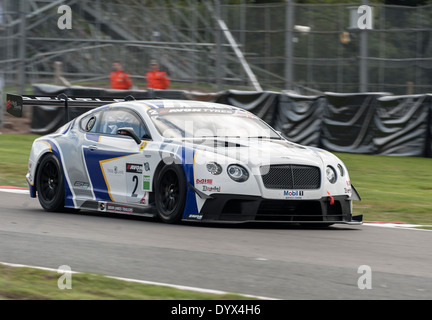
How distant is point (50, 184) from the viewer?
11188 mm

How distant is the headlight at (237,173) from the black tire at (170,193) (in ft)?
1.57

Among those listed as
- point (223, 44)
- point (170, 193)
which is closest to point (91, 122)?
point (170, 193)

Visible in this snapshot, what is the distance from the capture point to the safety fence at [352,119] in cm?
1912

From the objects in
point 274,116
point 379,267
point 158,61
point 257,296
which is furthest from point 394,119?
point 257,296

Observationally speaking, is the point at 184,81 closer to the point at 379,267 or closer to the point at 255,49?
the point at 255,49

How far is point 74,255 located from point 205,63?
18807 millimetres

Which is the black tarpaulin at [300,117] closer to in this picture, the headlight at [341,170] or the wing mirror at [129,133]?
the headlight at [341,170]

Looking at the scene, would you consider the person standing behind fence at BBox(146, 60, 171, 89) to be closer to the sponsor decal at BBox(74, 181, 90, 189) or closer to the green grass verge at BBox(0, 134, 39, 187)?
the green grass verge at BBox(0, 134, 39, 187)

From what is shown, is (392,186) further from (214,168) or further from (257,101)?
(257,101)

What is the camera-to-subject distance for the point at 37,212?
35.6 feet

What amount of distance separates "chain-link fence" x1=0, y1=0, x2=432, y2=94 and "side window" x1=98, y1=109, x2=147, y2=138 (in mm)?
11709

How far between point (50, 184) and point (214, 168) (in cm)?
291

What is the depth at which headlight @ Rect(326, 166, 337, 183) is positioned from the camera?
9.53 m

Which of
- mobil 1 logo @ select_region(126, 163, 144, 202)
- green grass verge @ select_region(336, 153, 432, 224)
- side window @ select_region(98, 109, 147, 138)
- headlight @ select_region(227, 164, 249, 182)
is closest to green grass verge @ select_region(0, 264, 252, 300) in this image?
headlight @ select_region(227, 164, 249, 182)
